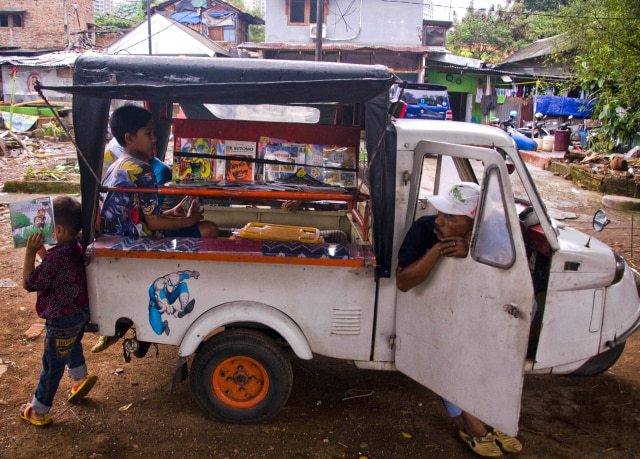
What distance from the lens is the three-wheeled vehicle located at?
8.18 ft

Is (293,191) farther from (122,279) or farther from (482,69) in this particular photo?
(482,69)

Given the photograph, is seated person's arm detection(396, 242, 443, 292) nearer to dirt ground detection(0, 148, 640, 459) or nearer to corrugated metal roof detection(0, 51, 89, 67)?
dirt ground detection(0, 148, 640, 459)

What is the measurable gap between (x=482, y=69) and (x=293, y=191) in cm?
2190

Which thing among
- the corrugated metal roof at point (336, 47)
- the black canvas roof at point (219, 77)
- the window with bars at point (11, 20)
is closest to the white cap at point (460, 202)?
the black canvas roof at point (219, 77)

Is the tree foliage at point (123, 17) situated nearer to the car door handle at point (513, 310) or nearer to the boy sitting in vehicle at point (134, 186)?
the boy sitting in vehicle at point (134, 186)

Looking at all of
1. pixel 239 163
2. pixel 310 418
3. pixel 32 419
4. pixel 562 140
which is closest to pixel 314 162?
pixel 239 163

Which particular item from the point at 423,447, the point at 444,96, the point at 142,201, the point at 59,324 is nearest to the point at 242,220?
the point at 142,201

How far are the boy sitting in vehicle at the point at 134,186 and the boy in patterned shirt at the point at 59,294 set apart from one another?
8.5 inches

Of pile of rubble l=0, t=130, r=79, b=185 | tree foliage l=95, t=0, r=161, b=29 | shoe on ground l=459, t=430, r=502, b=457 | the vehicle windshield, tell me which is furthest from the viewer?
tree foliage l=95, t=0, r=161, b=29

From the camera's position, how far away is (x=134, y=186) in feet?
9.85

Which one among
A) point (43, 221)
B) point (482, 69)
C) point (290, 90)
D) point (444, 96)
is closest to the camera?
point (290, 90)

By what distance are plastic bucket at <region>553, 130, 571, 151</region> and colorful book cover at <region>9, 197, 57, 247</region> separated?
17.0 metres

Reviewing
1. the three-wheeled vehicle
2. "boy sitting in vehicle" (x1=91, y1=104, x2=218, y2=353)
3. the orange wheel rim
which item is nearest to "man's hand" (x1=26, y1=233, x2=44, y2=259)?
the three-wheeled vehicle

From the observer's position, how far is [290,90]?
8.29 feet
